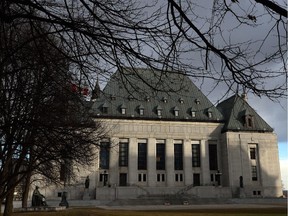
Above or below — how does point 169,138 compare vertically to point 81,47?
above

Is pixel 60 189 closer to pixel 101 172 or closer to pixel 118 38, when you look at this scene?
pixel 101 172

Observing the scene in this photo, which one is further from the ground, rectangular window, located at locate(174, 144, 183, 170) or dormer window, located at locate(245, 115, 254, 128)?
dormer window, located at locate(245, 115, 254, 128)

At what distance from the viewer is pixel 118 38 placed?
5.28 m

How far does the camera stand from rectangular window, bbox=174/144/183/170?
61928mm

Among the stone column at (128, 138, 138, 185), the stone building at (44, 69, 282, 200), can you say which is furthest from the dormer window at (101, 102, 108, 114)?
the stone column at (128, 138, 138, 185)

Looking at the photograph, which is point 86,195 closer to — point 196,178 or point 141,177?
point 141,177

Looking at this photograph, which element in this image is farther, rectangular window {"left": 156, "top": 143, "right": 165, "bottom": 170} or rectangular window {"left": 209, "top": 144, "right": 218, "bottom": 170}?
rectangular window {"left": 209, "top": 144, "right": 218, "bottom": 170}

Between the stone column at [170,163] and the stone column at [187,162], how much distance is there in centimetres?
219

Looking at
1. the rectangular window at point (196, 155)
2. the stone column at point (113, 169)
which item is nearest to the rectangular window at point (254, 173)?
the rectangular window at point (196, 155)

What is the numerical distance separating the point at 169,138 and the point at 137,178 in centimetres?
920

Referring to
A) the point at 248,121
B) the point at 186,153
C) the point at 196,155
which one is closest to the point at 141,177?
the point at 186,153

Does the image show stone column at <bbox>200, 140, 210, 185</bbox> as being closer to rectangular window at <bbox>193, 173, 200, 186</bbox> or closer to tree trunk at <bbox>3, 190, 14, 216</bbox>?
rectangular window at <bbox>193, 173, 200, 186</bbox>

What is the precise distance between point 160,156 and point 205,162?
821 cm

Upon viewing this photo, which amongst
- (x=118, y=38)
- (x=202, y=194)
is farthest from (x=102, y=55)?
(x=202, y=194)
